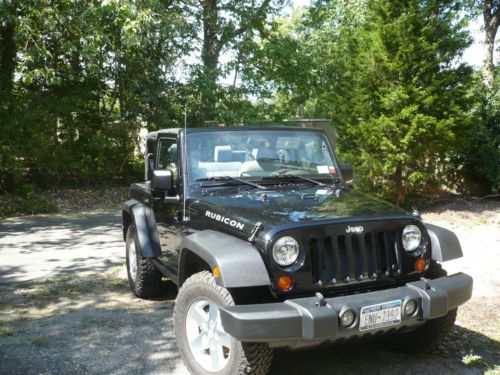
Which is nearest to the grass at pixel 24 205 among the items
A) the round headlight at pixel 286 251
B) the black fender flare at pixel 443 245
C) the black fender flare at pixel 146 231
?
the black fender flare at pixel 146 231

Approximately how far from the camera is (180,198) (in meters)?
4.24

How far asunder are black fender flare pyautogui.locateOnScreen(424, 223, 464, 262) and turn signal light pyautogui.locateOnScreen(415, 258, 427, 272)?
10 centimetres

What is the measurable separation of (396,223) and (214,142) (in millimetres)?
1735

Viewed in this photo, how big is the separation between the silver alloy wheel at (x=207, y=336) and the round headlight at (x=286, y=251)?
0.54 meters

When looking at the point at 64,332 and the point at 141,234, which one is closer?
the point at 64,332

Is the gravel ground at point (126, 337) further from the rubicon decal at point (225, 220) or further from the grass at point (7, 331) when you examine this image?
the rubicon decal at point (225, 220)

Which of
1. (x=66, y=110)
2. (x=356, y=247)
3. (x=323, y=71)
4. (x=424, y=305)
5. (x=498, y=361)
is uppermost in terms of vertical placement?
(x=323, y=71)

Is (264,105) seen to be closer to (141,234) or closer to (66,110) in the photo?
(66,110)

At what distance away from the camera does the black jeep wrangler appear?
9.73 ft

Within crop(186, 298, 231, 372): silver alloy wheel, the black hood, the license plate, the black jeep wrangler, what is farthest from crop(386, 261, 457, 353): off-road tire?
crop(186, 298, 231, 372): silver alloy wheel

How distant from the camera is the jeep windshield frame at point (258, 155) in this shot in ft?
14.1

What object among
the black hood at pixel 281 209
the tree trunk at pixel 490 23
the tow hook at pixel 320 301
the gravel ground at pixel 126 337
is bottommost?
the gravel ground at pixel 126 337

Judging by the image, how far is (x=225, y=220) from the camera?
141 inches

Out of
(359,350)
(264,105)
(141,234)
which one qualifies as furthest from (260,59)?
(359,350)
